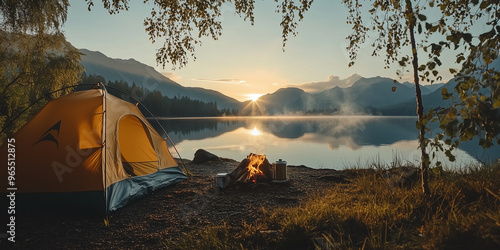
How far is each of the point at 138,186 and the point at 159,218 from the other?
1472 mm

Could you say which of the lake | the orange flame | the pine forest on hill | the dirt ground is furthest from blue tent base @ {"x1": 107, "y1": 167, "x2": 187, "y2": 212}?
the pine forest on hill

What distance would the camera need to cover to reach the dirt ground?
4559mm

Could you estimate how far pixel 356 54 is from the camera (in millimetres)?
6512

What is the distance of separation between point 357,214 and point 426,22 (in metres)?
2.83

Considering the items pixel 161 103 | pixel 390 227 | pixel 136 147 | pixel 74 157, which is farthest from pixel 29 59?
pixel 161 103

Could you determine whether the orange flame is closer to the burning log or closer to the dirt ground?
the burning log

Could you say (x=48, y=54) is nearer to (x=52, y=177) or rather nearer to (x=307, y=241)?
(x=52, y=177)

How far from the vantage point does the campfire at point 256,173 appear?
7.61 meters

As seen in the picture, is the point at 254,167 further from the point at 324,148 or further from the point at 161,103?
the point at 161,103

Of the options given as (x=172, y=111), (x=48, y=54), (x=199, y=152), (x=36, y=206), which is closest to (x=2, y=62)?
(x=48, y=54)

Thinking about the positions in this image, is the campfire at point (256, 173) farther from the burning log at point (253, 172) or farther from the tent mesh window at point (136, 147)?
the tent mesh window at point (136, 147)

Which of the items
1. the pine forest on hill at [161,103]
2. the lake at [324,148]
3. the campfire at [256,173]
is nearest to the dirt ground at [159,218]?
the campfire at [256,173]

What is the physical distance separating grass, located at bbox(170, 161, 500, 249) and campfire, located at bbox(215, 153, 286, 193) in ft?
7.81

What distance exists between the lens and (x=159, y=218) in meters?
5.48
